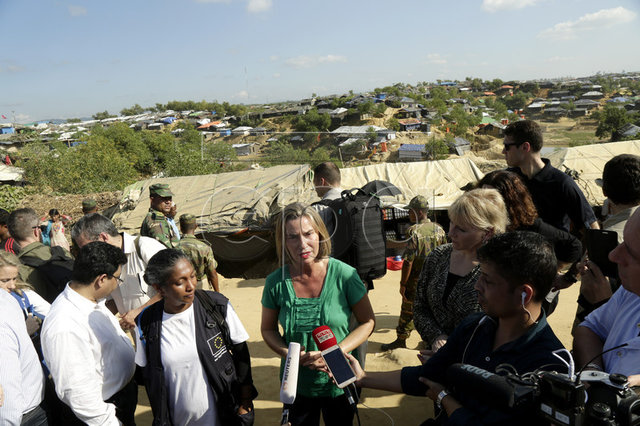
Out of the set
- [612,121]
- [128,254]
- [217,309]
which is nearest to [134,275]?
[128,254]

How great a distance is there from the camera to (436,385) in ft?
6.13

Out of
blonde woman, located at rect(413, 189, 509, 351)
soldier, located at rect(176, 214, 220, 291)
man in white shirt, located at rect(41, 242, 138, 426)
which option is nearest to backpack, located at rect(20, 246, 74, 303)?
man in white shirt, located at rect(41, 242, 138, 426)

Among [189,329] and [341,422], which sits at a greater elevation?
[189,329]

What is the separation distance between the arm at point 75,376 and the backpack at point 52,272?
1.48m

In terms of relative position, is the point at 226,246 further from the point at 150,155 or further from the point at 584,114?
the point at 584,114

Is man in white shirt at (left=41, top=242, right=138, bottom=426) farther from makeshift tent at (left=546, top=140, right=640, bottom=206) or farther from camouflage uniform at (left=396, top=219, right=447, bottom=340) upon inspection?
makeshift tent at (left=546, top=140, right=640, bottom=206)

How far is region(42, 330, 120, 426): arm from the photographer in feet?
7.29

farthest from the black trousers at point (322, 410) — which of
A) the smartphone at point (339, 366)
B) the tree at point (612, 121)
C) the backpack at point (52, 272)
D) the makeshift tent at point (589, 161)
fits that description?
the tree at point (612, 121)

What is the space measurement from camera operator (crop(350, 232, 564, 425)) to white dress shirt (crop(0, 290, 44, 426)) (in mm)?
2276

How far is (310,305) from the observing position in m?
2.56

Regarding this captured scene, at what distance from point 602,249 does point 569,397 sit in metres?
1.50

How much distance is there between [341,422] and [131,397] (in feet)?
4.68

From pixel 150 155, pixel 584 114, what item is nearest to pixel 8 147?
pixel 150 155

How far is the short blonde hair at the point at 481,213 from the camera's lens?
2.44 metres
